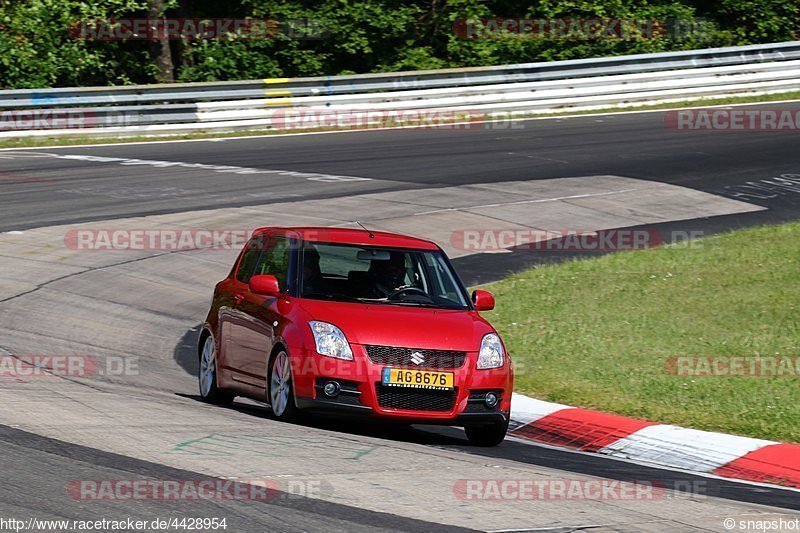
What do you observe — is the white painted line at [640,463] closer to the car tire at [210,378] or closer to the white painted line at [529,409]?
the white painted line at [529,409]

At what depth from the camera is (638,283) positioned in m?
15.6

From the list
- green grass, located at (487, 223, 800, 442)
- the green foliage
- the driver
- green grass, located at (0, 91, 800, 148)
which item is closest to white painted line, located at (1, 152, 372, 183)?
green grass, located at (0, 91, 800, 148)

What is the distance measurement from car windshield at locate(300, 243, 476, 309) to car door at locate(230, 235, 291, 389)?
0.25 m

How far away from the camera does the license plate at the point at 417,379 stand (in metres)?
8.98

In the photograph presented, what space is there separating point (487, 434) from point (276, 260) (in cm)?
224

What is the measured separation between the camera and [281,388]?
9305mm

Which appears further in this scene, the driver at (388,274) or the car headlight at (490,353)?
the driver at (388,274)

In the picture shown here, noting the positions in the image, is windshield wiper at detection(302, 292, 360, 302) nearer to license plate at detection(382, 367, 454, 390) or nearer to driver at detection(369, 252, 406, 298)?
driver at detection(369, 252, 406, 298)

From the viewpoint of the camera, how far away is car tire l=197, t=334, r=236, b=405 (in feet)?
34.8

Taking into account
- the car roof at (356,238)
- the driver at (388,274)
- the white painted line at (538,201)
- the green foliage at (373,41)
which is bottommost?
the white painted line at (538,201)

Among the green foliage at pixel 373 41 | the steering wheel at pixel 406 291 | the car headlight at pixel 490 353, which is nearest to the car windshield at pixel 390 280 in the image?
the steering wheel at pixel 406 291

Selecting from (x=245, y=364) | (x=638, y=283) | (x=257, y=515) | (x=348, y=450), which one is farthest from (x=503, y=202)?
(x=257, y=515)

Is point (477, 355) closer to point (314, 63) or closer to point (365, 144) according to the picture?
point (365, 144)

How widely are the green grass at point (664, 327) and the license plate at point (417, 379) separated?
1.95 meters
